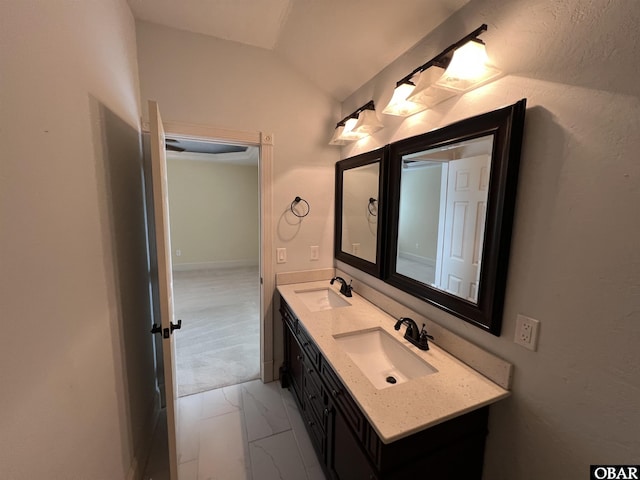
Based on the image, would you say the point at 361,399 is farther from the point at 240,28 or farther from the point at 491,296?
the point at 240,28

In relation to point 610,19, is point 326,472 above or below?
below

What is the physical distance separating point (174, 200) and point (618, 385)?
667 cm

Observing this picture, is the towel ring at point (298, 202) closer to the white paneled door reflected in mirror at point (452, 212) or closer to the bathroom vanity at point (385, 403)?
the white paneled door reflected in mirror at point (452, 212)

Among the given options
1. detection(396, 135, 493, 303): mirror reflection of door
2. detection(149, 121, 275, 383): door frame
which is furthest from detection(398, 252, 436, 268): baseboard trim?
detection(149, 121, 275, 383): door frame

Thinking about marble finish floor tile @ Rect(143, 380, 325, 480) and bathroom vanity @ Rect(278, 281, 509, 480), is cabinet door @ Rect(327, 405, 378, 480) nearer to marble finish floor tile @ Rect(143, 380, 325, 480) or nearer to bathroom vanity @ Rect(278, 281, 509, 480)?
bathroom vanity @ Rect(278, 281, 509, 480)

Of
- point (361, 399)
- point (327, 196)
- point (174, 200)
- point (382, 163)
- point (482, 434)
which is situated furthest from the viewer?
point (174, 200)

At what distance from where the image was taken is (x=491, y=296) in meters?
1.11

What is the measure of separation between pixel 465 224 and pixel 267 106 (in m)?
1.70

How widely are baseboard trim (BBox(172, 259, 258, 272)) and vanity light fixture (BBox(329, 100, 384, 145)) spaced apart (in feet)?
17.0

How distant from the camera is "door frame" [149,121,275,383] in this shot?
75.8 inches

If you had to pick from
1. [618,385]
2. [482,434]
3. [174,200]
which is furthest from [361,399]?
[174,200]

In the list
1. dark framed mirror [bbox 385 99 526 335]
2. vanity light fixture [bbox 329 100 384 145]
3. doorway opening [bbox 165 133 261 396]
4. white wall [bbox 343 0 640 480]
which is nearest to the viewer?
white wall [bbox 343 0 640 480]

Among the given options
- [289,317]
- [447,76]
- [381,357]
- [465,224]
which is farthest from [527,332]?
[289,317]

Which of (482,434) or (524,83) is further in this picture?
(482,434)
